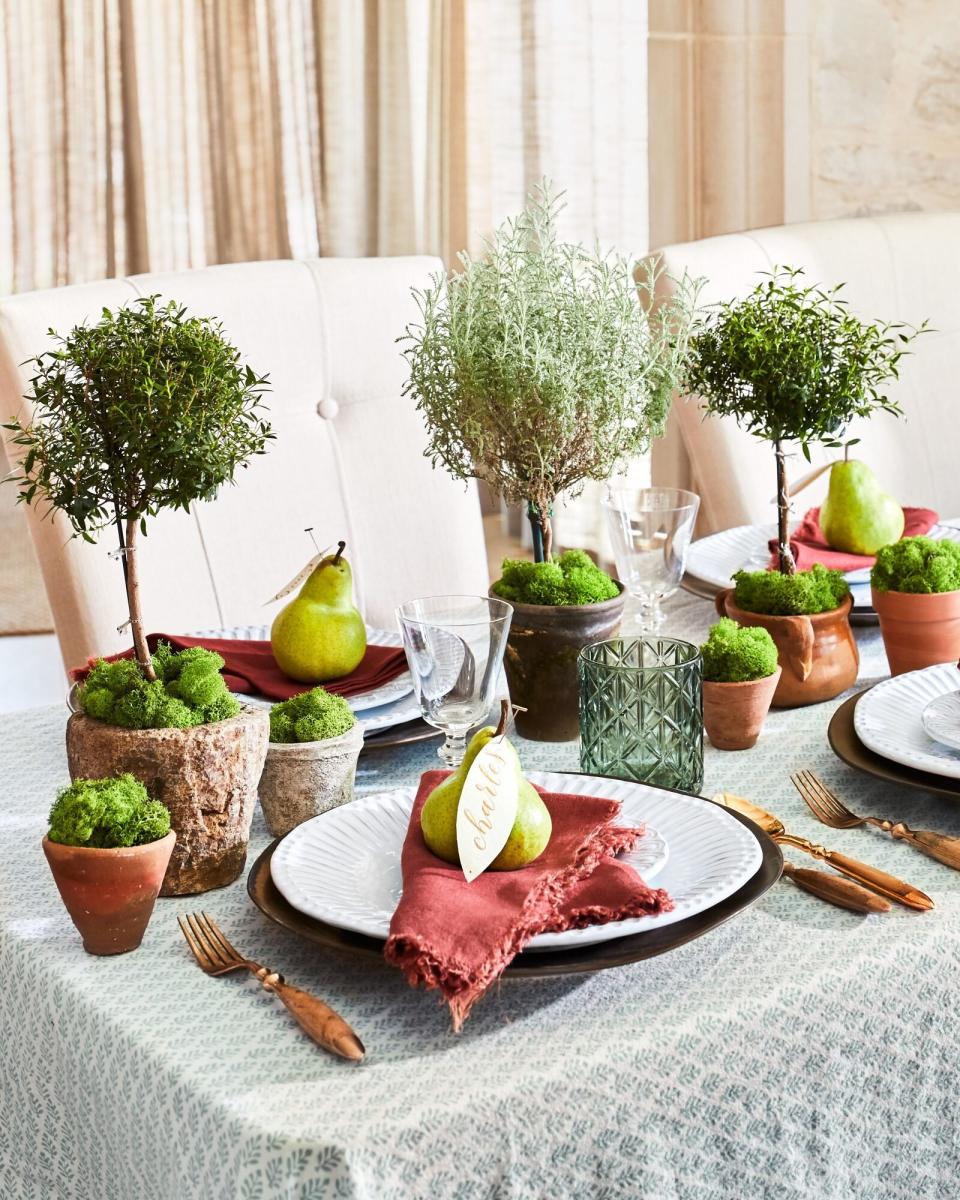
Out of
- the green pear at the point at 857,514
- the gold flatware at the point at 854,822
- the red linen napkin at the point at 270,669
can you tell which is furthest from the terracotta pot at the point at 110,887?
the green pear at the point at 857,514

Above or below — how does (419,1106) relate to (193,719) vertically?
below

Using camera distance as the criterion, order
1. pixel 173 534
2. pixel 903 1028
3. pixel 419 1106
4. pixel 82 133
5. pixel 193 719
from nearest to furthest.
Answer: pixel 419 1106
pixel 903 1028
pixel 193 719
pixel 173 534
pixel 82 133

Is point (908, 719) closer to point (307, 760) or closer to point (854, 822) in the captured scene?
point (854, 822)

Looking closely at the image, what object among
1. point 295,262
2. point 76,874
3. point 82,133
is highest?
point 82,133

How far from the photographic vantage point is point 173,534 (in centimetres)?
154

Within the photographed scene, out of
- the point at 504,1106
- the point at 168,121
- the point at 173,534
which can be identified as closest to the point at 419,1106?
the point at 504,1106

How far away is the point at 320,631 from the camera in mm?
1121

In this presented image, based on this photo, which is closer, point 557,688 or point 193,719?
point 193,719

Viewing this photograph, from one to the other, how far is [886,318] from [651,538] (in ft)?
3.65

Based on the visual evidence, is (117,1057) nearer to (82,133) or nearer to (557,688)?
(557,688)

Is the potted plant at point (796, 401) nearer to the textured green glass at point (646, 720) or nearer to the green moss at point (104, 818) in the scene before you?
the textured green glass at point (646, 720)

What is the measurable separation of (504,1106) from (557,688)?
0.50 metres

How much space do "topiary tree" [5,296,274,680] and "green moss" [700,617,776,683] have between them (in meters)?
0.40

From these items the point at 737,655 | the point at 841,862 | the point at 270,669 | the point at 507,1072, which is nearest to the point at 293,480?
the point at 270,669
